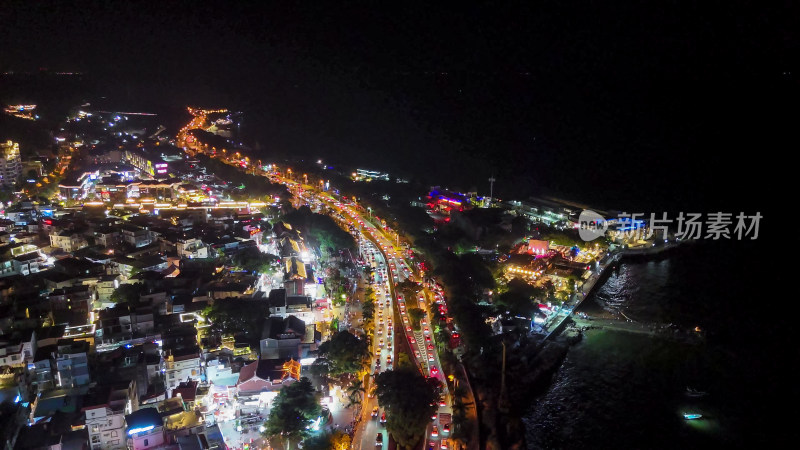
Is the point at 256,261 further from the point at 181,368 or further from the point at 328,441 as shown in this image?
the point at 328,441

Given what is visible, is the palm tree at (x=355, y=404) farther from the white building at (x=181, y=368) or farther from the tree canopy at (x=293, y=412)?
the white building at (x=181, y=368)

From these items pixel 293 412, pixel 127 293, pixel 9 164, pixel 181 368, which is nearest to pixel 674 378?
pixel 293 412

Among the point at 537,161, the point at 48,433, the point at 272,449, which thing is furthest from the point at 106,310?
the point at 537,161

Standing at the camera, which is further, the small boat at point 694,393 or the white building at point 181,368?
the small boat at point 694,393

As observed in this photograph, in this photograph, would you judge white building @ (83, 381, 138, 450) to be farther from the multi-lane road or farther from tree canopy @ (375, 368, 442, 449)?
tree canopy @ (375, 368, 442, 449)

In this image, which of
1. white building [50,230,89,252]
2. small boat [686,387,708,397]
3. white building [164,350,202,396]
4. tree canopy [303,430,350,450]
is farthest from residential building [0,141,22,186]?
small boat [686,387,708,397]

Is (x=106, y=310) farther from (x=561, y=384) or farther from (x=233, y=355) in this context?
(x=561, y=384)

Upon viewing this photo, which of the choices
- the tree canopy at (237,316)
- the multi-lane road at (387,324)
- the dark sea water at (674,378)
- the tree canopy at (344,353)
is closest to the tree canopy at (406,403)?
the multi-lane road at (387,324)
